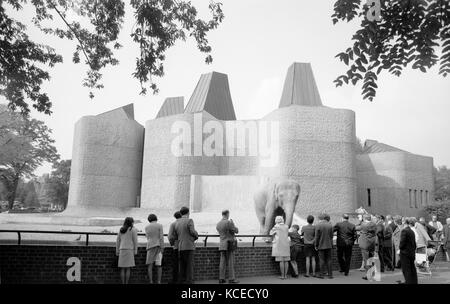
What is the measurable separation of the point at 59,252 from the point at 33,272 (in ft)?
1.81

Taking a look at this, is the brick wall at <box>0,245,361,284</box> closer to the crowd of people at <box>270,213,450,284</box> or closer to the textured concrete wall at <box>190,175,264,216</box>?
the crowd of people at <box>270,213,450,284</box>

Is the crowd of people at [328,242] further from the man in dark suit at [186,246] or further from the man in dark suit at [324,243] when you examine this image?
the man in dark suit at [186,246]

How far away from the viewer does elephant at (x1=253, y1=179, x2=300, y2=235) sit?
11836mm

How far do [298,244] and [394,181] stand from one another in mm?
32591

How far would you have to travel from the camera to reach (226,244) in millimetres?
8266

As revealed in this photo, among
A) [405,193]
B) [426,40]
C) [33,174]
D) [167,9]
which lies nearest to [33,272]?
[167,9]

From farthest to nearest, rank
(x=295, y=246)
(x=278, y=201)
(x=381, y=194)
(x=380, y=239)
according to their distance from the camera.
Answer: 1. (x=381, y=194)
2. (x=278, y=201)
3. (x=380, y=239)
4. (x=295, y=246)

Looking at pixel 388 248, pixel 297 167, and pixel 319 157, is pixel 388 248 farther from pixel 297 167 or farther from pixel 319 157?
pixel 319 157

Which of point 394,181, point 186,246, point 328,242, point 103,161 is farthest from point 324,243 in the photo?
point 394,181

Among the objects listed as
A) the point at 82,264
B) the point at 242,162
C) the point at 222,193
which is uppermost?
the point at 242,162

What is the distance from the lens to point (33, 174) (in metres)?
32.5

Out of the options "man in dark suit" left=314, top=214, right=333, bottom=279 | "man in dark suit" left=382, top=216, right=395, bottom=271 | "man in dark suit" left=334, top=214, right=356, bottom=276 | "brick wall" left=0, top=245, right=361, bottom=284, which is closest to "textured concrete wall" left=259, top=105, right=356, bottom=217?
"man in dark suit" left=382, top=216, right=395, bottom=271

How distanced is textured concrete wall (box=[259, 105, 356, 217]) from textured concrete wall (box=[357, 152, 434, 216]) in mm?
6284
